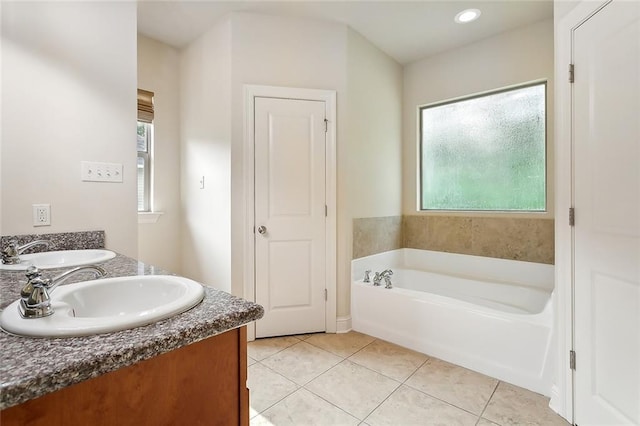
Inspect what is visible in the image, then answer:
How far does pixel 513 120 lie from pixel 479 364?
2.08 meters

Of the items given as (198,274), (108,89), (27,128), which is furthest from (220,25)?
(198,274)

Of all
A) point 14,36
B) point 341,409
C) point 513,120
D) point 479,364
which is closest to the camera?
point 14,36

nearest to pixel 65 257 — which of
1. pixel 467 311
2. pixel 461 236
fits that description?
pixel 467 311

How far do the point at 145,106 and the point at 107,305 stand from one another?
248 centimetres

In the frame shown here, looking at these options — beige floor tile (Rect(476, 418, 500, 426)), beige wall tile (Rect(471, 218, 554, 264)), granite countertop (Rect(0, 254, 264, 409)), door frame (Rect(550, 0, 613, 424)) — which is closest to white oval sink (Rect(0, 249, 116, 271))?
granite countertop (Rect(0, 254, 264, 409))

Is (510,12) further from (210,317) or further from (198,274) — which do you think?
(198,274)

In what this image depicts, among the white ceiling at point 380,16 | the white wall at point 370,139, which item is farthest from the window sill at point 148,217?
the white wall at point 370,139

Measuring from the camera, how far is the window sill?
9.28 feet

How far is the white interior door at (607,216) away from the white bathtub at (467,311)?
308 millimetres

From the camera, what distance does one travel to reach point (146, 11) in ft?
8.01

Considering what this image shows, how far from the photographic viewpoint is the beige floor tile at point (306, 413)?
1.54 metres

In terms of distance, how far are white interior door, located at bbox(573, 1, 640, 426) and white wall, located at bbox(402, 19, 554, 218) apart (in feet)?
4.18

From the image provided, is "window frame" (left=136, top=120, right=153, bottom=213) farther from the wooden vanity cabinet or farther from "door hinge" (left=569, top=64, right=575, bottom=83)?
"door hinge" (left=569, top=64, right=575, bottom=83)

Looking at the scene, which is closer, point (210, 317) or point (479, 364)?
point (210, 317)
